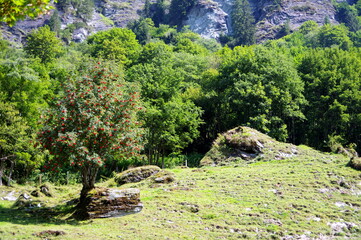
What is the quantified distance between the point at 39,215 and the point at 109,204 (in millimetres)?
4042

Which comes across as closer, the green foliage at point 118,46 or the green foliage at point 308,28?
the green foliage at point 118,46

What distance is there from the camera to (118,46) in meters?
74.9

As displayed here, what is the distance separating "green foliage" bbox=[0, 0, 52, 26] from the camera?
9.56m

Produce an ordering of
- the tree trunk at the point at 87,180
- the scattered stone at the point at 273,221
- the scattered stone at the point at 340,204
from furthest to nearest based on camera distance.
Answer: the scattered stone at the point at 340,204 < the tree trunk at the point at 87,180 < the scattered stone at the point at 273,221

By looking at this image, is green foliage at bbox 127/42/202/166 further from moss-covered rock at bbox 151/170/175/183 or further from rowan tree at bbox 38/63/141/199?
rowan tree at bbox 38/63/141/199

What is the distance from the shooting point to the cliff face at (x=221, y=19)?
465 feet

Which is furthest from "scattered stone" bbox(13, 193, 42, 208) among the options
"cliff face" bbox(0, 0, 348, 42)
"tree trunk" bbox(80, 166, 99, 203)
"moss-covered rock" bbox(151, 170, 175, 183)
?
"cliff face" bbox(0, 0, 348, 42)

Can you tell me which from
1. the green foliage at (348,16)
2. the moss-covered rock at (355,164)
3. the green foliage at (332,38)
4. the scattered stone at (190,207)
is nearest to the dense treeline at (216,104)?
the moss-covered rock at (355,164)

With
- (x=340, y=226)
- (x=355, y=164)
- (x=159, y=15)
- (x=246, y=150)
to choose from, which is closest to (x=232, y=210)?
(x=340, y=226)

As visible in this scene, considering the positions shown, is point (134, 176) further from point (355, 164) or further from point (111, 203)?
point (355, 164)

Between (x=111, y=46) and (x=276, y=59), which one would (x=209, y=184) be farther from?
(x=111, y=46)

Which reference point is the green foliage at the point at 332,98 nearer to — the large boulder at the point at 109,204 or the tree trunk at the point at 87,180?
the large boulder at the point at 109,204

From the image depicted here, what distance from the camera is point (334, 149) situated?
108 feet

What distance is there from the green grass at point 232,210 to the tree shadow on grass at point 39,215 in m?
0.04
